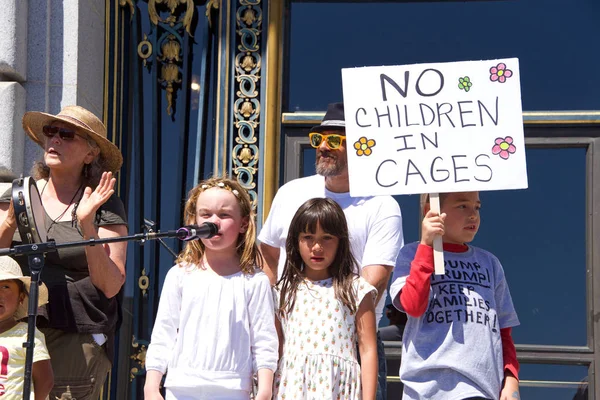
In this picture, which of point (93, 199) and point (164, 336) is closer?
point (164, 336)

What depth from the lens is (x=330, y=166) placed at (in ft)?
17.3

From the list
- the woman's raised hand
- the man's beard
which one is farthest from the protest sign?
the woman's raised hand

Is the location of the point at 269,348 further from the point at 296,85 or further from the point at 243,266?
the point at 296,85

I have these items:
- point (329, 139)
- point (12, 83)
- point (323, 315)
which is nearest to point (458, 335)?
point (323, 315)

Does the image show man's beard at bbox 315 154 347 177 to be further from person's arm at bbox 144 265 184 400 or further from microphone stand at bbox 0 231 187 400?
microphone stand at bbox 0 231 187 400

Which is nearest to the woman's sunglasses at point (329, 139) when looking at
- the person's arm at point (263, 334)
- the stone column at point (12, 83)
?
the person's arm at point (263, 334)

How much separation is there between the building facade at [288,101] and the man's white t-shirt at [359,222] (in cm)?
136

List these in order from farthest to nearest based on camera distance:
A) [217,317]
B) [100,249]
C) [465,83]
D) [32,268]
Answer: [465,83], [100,249], [217,317], [32,268]

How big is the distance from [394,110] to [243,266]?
922mm

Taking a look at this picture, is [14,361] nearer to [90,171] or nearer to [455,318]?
[90,171]

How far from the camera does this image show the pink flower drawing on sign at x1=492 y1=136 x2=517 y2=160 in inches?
183

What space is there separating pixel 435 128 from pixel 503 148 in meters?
0.29

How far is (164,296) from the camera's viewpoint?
4.54m

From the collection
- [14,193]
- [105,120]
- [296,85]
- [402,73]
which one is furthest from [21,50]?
[402,73]
